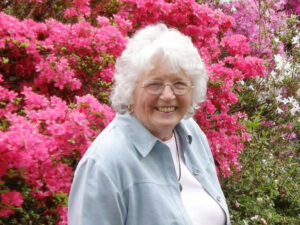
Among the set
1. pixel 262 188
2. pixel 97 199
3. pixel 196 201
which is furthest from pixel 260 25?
pixel 97 199

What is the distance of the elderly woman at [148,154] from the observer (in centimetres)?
164

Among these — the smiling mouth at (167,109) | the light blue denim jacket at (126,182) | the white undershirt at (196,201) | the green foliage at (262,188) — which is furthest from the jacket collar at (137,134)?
the green foliage at (262,188)

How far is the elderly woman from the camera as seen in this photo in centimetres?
164

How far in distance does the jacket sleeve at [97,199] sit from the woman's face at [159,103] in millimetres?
330

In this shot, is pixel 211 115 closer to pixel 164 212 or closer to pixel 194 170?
pixel 194 170

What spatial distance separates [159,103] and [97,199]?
476 mm

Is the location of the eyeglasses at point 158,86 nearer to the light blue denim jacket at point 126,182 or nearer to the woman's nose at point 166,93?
the woman's nose at point 166,93

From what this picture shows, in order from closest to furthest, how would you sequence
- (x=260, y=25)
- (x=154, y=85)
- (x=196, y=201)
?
(x=154, y=85) → (x=196, y=201) → (x=260, y=25)

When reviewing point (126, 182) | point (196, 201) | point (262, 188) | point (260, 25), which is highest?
point (260, 25)

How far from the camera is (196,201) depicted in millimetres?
1957

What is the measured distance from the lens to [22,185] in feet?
7.00

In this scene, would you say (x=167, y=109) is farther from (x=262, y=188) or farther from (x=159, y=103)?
(x=262, y=188)

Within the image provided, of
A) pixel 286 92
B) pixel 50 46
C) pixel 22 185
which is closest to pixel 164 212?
pixel 22 185

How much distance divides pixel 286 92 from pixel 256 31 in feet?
3.52
